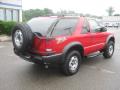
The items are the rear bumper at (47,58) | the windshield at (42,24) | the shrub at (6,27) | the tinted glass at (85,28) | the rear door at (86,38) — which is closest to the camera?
the rear bumper at (47,58)

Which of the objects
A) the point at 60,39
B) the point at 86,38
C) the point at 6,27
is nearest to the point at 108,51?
the point at 86,38

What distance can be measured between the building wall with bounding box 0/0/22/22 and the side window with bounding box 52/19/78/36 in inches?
667

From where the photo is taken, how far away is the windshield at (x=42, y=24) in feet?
15.5

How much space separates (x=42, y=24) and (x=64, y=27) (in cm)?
63

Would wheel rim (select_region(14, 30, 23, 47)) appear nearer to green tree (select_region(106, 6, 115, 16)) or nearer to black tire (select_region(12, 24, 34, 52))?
black tire (select_region(12, 24, 34, 52))

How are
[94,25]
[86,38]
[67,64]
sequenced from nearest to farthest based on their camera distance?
1. [67,64]
2. [86,38]
3. [94,25]

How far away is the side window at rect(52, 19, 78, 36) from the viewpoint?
475 cm

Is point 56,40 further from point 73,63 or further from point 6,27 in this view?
point 6,27

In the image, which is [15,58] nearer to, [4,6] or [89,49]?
[89,49]

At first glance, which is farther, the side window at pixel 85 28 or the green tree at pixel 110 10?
the green tree at pixel 110 10

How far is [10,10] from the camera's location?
21.9m

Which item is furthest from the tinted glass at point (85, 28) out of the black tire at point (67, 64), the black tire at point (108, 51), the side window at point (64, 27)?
the black tire at point (108, 51)

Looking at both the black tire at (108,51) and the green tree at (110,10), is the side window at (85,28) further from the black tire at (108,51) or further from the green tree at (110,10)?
the green tree at (110,10)

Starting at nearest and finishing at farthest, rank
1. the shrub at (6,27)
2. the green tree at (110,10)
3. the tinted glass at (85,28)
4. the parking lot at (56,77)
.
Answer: the parking lot at (56,77) → the tinted glass at (85,28) → the shrub at (6,27) → the green tree at (110,10)
